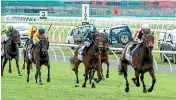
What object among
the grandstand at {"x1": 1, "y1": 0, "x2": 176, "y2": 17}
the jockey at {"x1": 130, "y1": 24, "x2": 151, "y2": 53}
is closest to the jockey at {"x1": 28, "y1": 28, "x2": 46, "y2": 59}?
the jockey at {"x1": 130, "y1": 24, "x2": 151, "y2": 53}

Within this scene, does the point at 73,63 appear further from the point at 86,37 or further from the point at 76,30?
the point at 76,30

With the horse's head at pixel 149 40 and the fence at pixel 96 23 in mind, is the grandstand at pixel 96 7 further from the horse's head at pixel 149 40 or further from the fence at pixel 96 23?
the horse's head at pixel 149 40

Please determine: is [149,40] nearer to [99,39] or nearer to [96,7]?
[99,39]

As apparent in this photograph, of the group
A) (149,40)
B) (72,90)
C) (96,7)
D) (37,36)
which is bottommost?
(72,90)

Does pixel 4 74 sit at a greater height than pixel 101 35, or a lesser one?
lesser

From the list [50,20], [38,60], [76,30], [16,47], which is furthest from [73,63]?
[50,20]

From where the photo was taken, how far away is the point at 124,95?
1426 centimetres

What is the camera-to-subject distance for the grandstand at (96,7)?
52.6m

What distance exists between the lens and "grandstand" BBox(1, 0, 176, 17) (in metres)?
52.6

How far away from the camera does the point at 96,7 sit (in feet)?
180

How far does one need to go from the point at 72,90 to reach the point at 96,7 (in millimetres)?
39985

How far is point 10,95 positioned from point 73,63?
434 centimetres

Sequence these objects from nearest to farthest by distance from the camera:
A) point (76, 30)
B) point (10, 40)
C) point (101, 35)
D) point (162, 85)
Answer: point (101, 35) < point (162, 85) < point (10, 40) < point (76, 30)

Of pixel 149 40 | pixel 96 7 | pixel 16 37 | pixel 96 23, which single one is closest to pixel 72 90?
pixel 149 40
